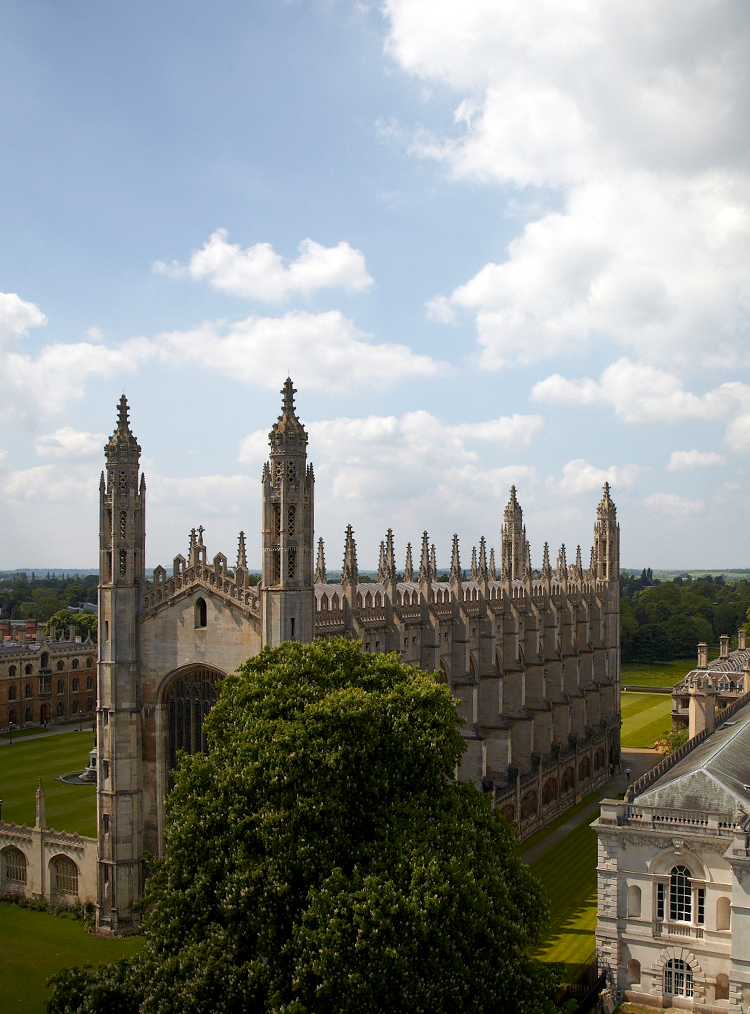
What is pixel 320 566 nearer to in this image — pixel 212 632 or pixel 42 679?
pixel 212 632

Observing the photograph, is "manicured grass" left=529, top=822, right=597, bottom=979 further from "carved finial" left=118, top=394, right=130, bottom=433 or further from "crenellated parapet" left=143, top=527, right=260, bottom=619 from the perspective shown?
"carved finial" left=118, top=394, right=130, bottom=433

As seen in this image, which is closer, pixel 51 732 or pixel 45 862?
pixel 45 862

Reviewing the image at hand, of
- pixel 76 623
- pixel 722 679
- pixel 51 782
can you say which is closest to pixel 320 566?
pixel 51 782

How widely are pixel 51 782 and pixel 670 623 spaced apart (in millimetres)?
101443

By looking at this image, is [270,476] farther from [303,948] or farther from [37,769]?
[37,769]

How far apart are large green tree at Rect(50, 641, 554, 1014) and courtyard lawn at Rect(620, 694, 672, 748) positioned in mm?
55177

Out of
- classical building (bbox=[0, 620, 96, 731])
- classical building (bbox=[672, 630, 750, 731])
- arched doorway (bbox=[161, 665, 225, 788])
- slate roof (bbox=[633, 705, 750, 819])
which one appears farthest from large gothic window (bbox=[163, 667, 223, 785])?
classical building (bbox=[0, 620, 96, 731])

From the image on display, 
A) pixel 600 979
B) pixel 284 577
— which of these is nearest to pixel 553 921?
pixel 600 979

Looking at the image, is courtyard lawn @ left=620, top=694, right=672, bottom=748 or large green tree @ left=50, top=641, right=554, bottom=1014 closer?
large green tree @ left=50, top=641, right=554, bottom=1014

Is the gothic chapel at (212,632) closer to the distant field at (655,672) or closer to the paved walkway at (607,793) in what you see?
the paved walkway at (607,793)

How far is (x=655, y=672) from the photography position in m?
123

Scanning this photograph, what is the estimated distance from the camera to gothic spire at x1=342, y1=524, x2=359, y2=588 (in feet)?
121

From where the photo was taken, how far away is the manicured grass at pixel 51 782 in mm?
52750

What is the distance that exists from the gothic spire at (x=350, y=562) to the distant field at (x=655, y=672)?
8281cm
